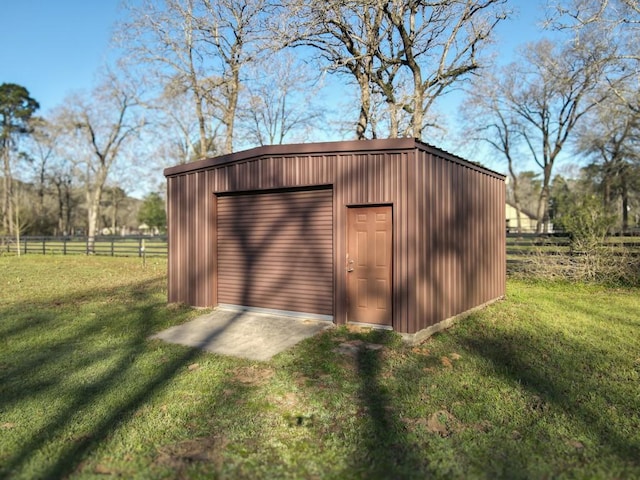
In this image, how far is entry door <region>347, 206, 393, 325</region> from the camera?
21.9ft

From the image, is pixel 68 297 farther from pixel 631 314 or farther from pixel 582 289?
pixel 582 289

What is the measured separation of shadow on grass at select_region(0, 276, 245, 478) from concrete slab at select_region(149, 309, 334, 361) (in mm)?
384

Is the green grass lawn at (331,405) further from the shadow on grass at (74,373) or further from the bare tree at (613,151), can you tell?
the bare tree at (613,151)

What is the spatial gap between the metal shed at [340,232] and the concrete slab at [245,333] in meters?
0.38

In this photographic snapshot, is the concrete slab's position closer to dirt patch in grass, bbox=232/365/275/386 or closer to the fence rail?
dirt patch in grass, bbox=232/365/275/386

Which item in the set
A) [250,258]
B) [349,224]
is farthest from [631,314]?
[250,258]

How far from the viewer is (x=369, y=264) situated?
680 centimetres

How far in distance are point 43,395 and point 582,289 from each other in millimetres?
11643

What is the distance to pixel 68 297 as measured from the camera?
406 inches

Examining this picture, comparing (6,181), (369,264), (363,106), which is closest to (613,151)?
(363,106)

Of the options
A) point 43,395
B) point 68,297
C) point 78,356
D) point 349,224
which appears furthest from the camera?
point 68,297

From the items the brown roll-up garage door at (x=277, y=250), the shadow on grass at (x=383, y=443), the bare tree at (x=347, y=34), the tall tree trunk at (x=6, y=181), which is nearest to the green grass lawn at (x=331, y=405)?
the shadow on grass at (x=383, y=443)

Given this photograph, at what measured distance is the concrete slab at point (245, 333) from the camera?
595 cm

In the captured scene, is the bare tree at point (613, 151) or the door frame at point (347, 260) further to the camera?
the bare tree at point (613, 151)
